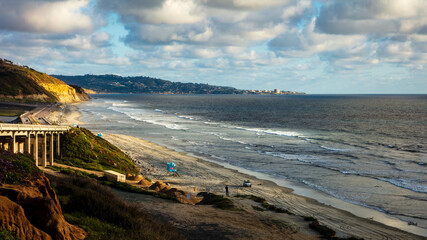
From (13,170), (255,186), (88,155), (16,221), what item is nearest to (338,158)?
(255,186)

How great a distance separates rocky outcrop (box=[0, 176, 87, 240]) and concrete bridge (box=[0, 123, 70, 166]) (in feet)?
47.3

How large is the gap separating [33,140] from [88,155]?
6.17 m

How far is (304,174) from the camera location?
121 ft

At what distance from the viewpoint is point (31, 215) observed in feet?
35.6

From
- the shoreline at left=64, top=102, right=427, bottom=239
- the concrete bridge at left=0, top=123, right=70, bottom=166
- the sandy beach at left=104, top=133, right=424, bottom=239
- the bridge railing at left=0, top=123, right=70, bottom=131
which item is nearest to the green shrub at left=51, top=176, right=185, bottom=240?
the sandy beach at left=104, top=133, right=424, bottom=239

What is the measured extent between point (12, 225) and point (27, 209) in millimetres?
1319

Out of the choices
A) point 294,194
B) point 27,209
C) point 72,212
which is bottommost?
point 294,194

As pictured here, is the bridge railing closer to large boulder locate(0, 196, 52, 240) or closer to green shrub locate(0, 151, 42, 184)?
green shrub locate(0, 151, 42, 184)

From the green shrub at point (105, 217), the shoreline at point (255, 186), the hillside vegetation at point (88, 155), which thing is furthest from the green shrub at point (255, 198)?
the hillside vegetation at point (88, 155)

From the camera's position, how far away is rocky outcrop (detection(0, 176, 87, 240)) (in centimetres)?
966

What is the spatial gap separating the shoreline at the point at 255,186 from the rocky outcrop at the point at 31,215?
606 inches

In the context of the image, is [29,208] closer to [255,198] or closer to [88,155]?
[255,198]

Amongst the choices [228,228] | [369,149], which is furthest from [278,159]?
[228,228]

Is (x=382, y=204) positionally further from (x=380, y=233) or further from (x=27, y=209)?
(x=27, y=209)
